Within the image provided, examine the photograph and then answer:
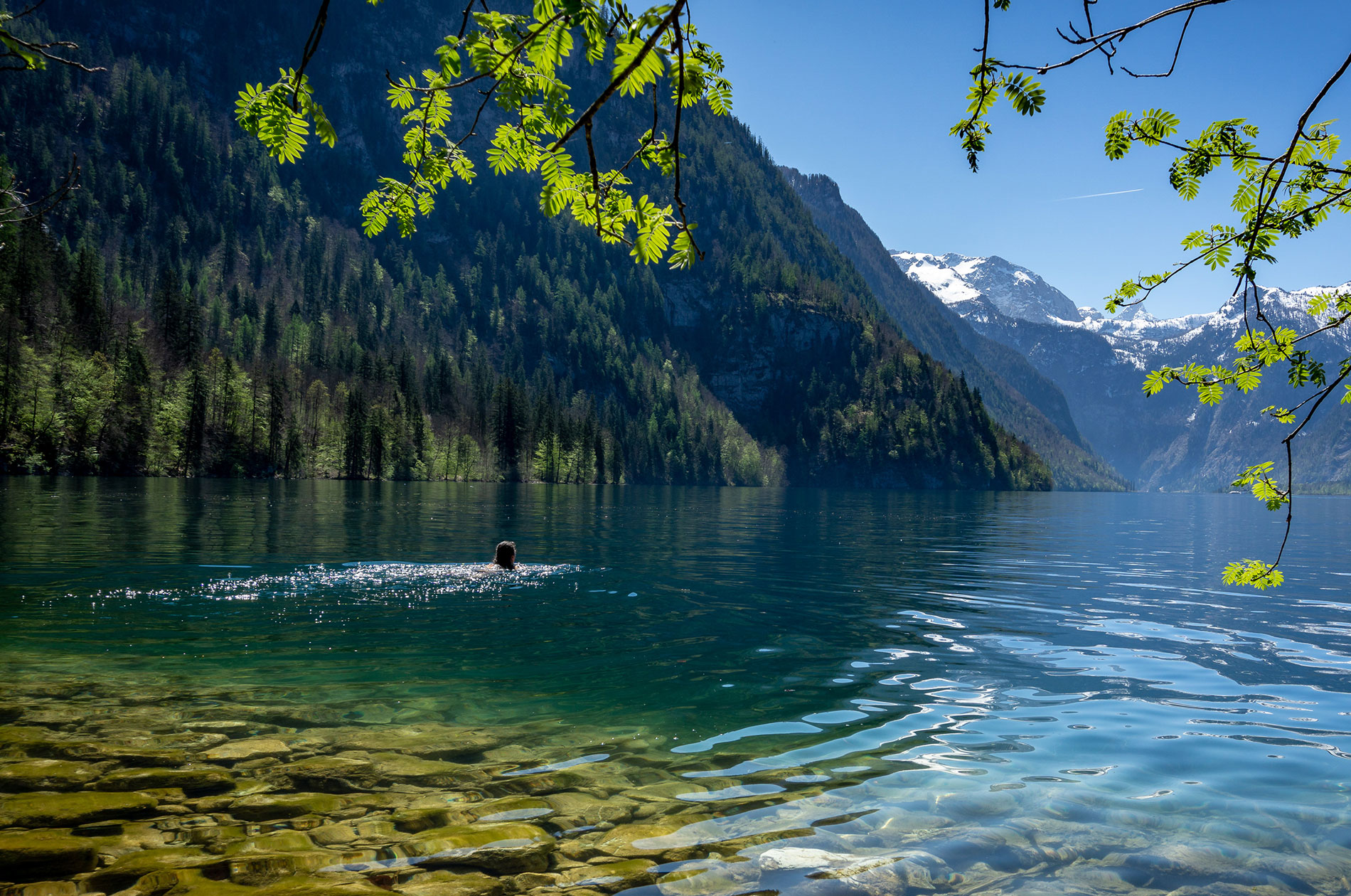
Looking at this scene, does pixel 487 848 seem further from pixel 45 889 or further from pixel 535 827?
pixel 45 889

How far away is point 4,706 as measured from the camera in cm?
1104

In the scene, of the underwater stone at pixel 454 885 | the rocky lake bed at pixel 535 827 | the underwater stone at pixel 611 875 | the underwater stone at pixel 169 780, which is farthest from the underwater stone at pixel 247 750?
the underwater stone at pixel 611 875

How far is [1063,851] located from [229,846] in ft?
26.9

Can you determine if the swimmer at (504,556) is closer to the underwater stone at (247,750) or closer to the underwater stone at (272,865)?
the underwater stone at (247,750)

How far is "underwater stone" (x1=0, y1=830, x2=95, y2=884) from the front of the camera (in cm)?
598

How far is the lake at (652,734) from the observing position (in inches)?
272

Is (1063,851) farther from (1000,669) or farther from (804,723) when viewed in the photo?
(1000,669)

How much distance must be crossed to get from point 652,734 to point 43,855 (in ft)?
23.3

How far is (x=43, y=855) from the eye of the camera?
6.26m

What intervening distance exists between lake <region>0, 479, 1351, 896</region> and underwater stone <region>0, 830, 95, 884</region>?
3 cm

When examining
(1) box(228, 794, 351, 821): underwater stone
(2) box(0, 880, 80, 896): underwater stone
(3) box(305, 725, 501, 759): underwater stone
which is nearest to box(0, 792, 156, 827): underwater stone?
(1) box(228, 794, 351, 821): underwater stone

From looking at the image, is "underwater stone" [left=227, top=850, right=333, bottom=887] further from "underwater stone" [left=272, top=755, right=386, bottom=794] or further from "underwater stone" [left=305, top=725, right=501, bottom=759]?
"underwater stone" [left=305, top=725, right=501, bottom=759]

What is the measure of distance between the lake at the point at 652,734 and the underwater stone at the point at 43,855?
0.03 metres

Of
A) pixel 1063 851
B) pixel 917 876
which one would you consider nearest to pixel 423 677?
pixel 917 876
